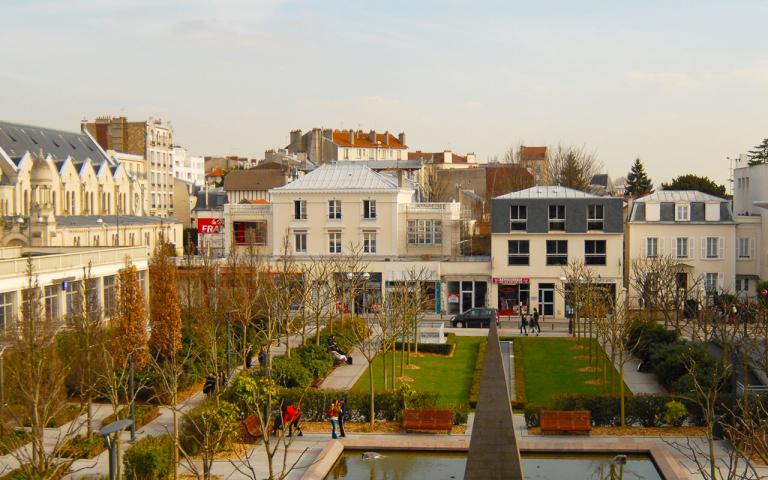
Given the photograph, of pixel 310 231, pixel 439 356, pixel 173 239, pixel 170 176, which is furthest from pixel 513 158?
pixel 439 356

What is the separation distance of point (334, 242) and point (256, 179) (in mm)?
39818

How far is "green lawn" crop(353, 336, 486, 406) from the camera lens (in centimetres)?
3494

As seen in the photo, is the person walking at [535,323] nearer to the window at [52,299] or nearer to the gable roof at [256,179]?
the window at [52,299]

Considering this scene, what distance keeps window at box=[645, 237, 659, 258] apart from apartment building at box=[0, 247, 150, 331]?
30.4m

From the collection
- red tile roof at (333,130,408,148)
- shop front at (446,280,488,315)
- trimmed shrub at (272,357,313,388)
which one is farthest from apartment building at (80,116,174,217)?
trimmed shrub at (272,357,313,388)

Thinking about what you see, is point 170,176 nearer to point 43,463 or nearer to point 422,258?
point 422,258

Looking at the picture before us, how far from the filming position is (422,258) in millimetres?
62188

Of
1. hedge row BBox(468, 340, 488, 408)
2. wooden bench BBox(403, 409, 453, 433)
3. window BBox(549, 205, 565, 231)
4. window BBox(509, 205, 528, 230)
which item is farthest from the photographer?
window BBox(509, 205, 528, 230)

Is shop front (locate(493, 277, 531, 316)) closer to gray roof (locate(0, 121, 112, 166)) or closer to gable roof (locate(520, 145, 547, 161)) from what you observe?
gray roof (locate(0, 121, 112, 166))

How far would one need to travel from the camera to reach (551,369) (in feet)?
130

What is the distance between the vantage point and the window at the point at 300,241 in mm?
64438

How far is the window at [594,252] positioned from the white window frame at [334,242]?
1621 centimetres

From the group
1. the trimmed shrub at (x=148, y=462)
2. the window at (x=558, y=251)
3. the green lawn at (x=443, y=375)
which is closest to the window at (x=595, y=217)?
the window at (x=558, y=251)

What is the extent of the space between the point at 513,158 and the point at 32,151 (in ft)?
227
